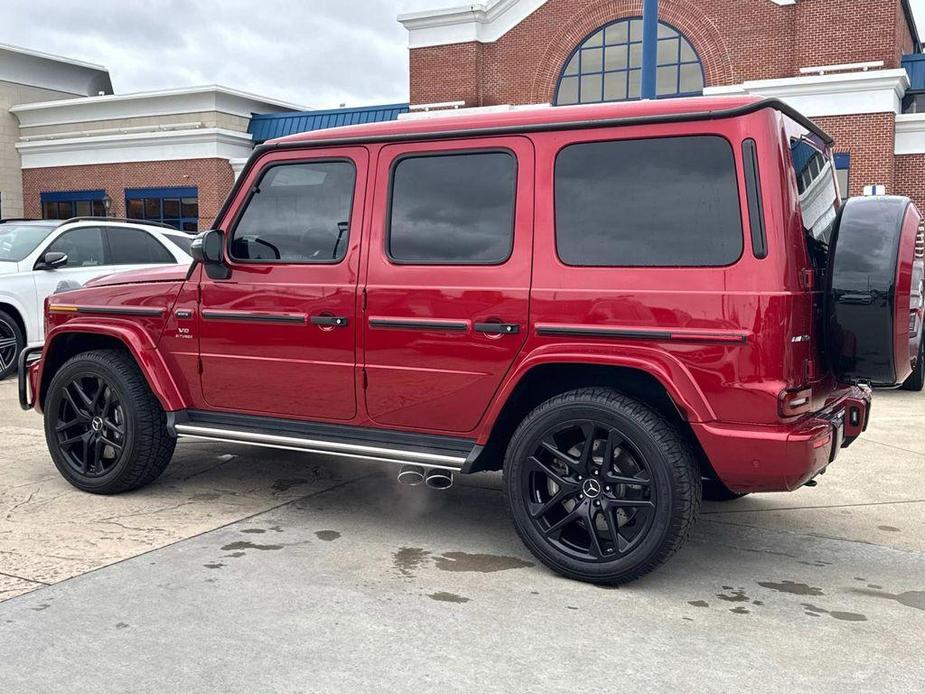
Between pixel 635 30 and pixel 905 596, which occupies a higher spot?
pixel 635 30

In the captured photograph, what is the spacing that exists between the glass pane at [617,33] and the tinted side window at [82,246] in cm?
1991

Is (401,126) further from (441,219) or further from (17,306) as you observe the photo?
(17,306)

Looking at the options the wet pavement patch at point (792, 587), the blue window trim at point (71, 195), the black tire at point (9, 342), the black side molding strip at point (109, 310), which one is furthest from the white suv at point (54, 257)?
the blue window trim at point (71, 195)

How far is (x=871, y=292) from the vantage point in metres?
3.82

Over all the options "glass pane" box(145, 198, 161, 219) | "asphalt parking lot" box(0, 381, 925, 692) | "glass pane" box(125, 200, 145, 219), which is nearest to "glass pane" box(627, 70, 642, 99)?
"glass pane" box(145, 198, 161, 219)

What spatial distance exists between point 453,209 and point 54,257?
24.0 ft

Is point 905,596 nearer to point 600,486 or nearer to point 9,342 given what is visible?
point 600,486

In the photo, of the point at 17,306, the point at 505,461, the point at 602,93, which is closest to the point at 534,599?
the point at 505,461

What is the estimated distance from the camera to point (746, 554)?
15.1 ft

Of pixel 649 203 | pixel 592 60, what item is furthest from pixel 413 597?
pixel 592 60

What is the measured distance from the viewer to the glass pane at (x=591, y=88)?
27.3 metres

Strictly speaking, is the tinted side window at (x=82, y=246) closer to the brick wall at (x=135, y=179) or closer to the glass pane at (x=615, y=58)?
the brick wall at (x=135, y=179)

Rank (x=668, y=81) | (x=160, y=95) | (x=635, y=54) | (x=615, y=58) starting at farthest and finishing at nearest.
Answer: (x=160, y=95) < (x=615, y=58) < (x=635, y=54) < (x=668, y=81)

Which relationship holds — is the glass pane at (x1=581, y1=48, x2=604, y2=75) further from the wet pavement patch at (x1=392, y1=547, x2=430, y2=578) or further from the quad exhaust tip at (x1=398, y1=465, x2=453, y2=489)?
the wet pavement patch at (x1=392, y1=547, x2=430, y2=578)
